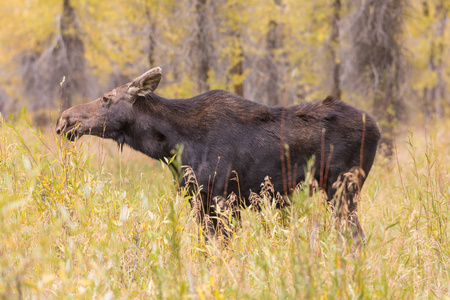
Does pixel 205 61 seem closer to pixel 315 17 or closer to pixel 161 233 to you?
pixel 315 17

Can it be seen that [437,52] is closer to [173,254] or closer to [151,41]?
[151,41]

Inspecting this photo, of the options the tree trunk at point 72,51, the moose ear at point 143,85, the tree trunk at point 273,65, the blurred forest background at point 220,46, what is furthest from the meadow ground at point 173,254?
the tree trunk at point 273,65

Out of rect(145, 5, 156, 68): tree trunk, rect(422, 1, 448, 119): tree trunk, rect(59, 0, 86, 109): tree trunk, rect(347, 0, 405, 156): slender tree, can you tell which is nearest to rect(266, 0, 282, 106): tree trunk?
rect(145, 5, 156, 68): tree trunk

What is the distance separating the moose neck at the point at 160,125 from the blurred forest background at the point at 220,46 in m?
2.86

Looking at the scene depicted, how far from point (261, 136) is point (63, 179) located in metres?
2.28

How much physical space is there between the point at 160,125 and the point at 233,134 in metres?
0.94

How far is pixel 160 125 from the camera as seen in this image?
5348 millimetres

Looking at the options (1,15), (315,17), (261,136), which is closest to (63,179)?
(261,136)

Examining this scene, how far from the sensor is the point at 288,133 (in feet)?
16.5

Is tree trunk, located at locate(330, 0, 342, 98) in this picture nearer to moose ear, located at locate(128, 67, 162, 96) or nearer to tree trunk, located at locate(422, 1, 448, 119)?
tree trunk, located at locate(422, 1, 448, 119)

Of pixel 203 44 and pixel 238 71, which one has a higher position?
pixel 203 44

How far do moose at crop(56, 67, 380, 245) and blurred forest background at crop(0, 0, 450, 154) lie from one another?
265cm

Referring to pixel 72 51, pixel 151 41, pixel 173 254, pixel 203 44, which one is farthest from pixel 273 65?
pixel 173 254

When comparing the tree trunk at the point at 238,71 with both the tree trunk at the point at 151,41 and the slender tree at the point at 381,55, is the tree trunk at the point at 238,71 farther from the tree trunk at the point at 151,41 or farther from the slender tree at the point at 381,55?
the slender tree at the point at 381,55
